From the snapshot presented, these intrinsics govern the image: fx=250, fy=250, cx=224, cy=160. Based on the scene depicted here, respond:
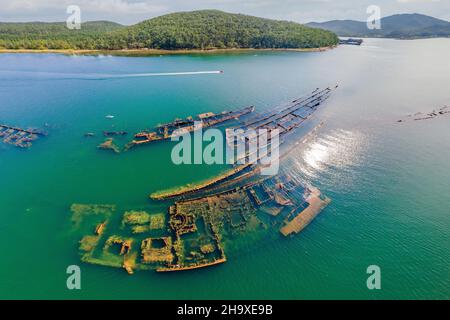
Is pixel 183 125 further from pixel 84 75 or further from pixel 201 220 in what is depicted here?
pixel 84 75

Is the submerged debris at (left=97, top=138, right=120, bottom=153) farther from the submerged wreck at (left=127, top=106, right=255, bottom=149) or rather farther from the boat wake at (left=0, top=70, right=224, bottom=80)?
the boat wake at (left=0, top=70, right=224, bottom=80)

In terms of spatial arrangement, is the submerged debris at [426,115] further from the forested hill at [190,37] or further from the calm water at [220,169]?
the forested hill at [190,37]

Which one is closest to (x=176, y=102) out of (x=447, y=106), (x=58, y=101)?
(x=58, y=101)

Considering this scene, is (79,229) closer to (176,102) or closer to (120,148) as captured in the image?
(120,148)


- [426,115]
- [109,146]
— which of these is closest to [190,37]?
[109,146]

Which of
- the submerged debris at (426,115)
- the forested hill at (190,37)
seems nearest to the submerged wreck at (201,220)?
the submerged debris at (426,115)

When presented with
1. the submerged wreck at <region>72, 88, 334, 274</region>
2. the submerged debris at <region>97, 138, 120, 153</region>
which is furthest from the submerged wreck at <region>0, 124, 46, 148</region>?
the submerged wreck at <region>72, 88, 334, 274</region>
